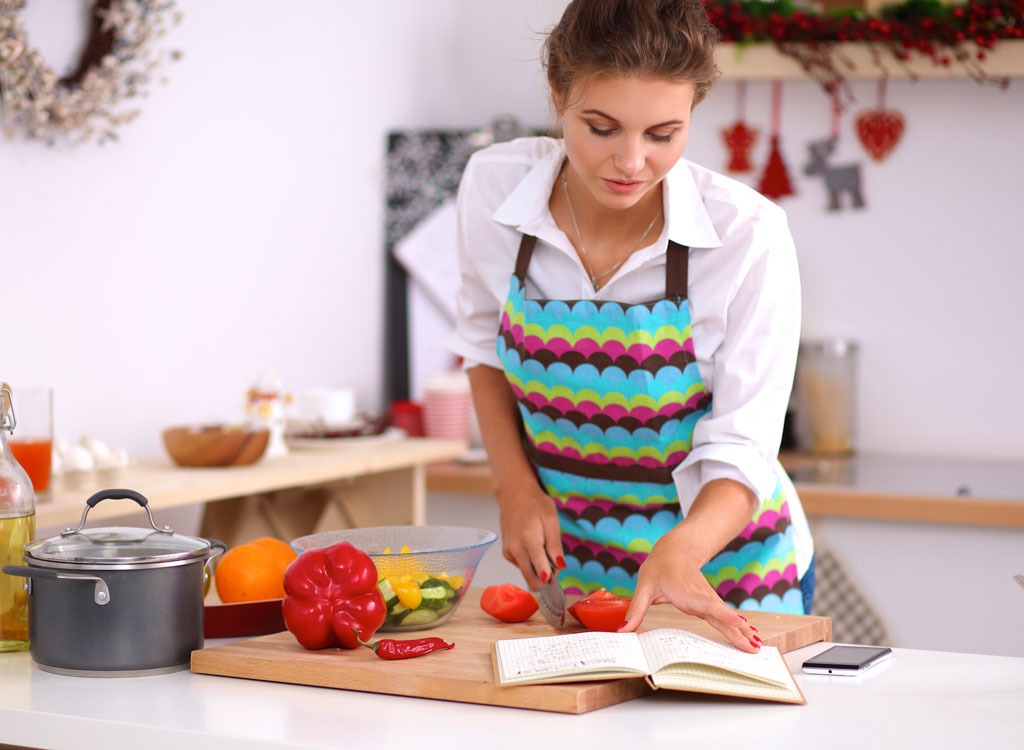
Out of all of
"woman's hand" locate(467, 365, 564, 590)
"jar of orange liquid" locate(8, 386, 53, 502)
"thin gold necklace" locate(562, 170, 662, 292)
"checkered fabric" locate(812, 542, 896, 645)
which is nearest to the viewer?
"woman's hand" locate(467, 365, 564, 590)

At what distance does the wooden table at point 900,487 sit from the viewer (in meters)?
2.79

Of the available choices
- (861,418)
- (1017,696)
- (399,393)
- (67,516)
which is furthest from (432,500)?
(1017,696)

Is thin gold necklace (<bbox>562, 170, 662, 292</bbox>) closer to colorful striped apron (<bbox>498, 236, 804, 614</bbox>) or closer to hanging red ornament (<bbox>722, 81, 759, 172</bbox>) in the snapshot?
colorful striped apron (<bbox>498, 236, 804, 614</bbox>)

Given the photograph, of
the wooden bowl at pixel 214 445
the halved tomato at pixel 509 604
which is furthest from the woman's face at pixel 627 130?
the wooden bowl at pixel 214 445

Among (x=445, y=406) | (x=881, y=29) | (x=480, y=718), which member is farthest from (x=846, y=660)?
(x=881, y=29)

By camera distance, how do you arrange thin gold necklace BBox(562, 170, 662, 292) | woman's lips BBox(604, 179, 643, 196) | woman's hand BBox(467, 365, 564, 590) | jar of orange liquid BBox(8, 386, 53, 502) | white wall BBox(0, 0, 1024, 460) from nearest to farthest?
woman's lips BBox(604, 179, 643, 196), woman's hand BBox(467, 365, 564, 590), thin gold necklace BBox(562, 170, 662, 292), jar of orange liquid BBox(8, 386, 53, 502), white wall BBox(0, 0, 1024, 460)

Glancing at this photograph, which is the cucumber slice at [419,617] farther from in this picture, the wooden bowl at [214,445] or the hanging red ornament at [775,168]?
the hanging red ornament at [775,168]

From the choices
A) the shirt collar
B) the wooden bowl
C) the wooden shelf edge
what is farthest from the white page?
the wooden shelf edge

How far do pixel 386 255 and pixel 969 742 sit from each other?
9.00 feet

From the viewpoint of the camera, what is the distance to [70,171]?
2547mm

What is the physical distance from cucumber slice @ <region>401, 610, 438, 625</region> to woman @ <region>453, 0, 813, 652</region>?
0.19 metres

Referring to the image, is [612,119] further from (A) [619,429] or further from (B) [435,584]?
(B) [435,584]

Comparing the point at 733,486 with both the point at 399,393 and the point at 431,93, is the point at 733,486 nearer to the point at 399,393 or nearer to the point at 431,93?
the point at 399,393

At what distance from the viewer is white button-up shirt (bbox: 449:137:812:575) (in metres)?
1.57
